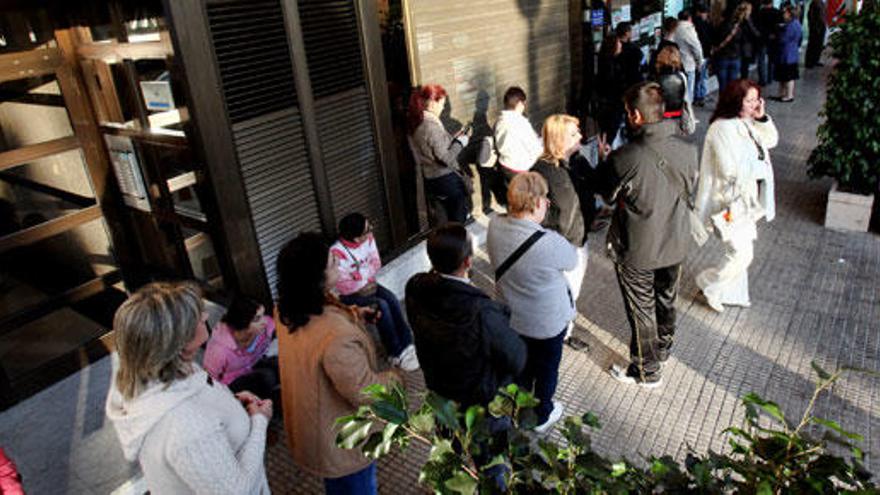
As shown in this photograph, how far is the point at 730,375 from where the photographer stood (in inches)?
180

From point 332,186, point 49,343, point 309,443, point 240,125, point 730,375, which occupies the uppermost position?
point 240,125

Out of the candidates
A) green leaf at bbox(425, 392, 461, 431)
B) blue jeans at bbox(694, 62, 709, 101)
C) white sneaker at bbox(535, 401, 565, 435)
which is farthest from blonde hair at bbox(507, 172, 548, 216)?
blue jeans at bbox(694, 62, 709, 101)

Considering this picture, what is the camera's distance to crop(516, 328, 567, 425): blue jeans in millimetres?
3844

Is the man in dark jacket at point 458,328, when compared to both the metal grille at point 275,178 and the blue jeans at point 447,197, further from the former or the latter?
the blue jeans at point 447,197

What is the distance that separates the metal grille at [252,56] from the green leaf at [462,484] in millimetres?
3717

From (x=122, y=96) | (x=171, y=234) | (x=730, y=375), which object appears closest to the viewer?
(x=730, y=375)

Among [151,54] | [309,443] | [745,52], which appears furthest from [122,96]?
[745,52]

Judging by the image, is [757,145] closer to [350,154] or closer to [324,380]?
[350,154]

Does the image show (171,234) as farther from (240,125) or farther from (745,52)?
(745,52)

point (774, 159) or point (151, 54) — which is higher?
point (151, 54)

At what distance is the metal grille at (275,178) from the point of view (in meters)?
4.68

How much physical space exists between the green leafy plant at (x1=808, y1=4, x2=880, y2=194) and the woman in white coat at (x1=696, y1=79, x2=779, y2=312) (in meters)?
1.75

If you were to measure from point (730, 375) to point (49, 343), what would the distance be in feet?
18.2

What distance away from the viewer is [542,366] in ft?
12.9
